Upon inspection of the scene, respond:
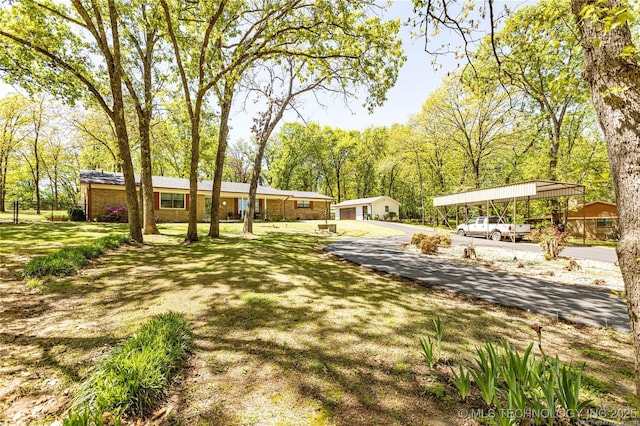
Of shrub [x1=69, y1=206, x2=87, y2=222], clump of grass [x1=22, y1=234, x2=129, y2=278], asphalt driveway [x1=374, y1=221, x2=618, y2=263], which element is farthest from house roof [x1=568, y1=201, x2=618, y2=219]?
shrub [x1=69, y1=206, x2=87, y2=222]

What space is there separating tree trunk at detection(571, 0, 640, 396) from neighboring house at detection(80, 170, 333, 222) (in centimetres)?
2244

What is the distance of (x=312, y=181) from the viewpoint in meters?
49.9

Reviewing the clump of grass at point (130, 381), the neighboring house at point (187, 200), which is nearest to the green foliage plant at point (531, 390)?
the clump of grass at point (130, 381)

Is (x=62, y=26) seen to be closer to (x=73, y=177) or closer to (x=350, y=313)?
(x=350, y=313)

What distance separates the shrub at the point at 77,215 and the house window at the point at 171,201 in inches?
204

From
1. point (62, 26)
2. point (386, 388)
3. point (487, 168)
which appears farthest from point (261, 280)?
point (487, 168)

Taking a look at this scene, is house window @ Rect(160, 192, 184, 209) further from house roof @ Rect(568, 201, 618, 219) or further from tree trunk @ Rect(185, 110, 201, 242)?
house roof @ Rect(568, 201, 618, 219)

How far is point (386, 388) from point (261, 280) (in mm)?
3987

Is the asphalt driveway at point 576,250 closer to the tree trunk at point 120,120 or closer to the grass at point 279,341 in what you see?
the grass at point 279,341

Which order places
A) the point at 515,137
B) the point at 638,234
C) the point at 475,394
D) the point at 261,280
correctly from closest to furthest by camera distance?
the point at 638,234 → the point at 475,394 → the point at 261,280 → the point at 515,137

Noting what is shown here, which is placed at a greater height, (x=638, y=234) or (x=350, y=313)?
(x=638, y=234)

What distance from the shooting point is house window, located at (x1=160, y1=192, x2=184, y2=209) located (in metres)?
22.8

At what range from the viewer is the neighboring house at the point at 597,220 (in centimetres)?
1932

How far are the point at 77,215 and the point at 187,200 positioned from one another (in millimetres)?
7689
